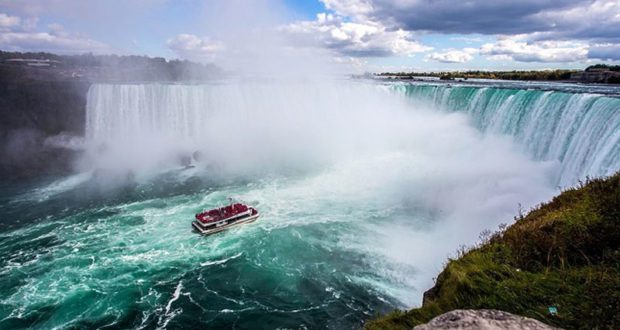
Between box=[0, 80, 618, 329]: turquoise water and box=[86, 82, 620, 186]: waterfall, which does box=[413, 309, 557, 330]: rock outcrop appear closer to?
box=[0, 80, 618, 329]: turquoise water

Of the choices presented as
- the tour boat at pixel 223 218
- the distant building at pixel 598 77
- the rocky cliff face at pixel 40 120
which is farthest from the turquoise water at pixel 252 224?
the distant building at pixel 598 77

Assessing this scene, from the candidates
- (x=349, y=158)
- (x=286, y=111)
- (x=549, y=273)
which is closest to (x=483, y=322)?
(x=549, y=273)

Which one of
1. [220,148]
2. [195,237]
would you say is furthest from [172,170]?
[195,237]

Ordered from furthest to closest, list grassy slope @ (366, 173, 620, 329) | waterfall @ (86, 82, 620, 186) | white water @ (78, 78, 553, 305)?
waterfall @ (86, 82, 620, 186) < white water @ (78, 78, 553, 305) < grassy slope @ (366, 173, 620, 329)

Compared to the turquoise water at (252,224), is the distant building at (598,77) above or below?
above

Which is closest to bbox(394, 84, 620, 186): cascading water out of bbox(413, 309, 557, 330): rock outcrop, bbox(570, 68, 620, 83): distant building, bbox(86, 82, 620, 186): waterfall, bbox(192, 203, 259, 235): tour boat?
bbox(86, 82, 620, 186): waterfall

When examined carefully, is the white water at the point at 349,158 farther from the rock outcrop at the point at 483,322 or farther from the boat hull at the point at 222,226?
the rock outcrop at the point at 483,322
